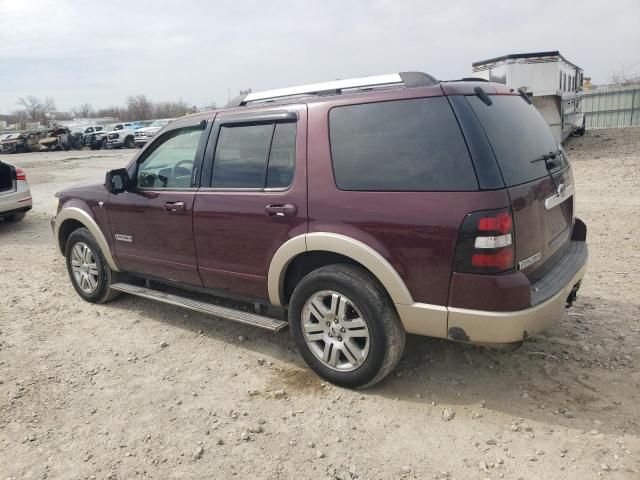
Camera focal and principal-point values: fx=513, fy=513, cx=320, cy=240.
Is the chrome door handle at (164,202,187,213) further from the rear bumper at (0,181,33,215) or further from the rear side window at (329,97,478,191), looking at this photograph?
the rear bumper at (0,181,33,215)

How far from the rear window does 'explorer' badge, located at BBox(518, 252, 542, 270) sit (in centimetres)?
43

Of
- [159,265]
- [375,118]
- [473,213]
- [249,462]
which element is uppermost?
[375,118]

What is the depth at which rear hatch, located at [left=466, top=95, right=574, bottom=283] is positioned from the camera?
283 centimetres

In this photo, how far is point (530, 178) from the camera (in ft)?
9.77

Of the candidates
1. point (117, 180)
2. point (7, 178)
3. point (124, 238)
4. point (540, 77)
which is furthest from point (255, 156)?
point (540, 77)

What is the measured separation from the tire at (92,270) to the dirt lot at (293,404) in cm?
31

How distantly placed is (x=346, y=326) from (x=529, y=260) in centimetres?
116

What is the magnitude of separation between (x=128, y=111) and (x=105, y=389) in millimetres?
87422

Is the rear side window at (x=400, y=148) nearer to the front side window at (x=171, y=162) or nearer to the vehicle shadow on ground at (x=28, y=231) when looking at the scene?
the front side window at (x=171, y=162)

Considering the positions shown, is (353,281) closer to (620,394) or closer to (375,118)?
(375,118)

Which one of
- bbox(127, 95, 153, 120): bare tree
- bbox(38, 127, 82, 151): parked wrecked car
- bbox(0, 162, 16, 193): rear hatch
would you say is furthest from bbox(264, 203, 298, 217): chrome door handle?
bbox(127, 95, 153, 120): bare tree

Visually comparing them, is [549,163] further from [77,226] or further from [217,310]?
[77,226]

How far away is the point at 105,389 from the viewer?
3582mm

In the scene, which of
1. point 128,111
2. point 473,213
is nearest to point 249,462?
point 473,213
